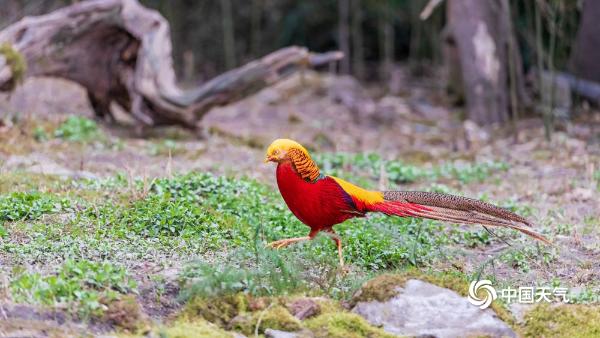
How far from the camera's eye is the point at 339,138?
996 cm

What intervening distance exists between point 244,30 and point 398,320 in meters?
12.0

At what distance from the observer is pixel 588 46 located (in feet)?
36.0

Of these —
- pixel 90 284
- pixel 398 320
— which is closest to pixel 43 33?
A: pixel 90 284

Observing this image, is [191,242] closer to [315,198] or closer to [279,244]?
[279,244]

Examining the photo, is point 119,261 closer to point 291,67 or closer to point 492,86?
point 291,67

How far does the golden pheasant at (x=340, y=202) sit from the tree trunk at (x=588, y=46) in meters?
6.71

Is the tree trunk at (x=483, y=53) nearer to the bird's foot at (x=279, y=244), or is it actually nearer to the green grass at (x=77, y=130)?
the green grass at (x=77, y=130)

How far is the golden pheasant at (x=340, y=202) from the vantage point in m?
4.50

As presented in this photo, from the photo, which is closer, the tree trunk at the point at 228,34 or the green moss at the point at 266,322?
the green moss at the point at 266,322

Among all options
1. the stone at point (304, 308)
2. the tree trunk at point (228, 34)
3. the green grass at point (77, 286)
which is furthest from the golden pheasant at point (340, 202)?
the tree trunk at point (228, 34)

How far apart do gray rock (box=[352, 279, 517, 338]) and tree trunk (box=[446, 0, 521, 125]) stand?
6.80 m

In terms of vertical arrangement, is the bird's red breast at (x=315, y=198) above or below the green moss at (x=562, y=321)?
above

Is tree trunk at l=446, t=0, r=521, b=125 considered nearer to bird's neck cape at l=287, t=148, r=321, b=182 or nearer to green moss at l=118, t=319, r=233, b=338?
bird's neck cape at l=287, t=148, r=321, b=182

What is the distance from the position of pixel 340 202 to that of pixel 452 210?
0.57 metres
